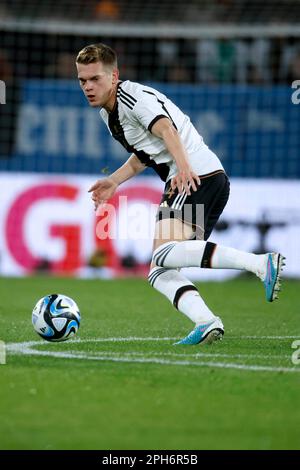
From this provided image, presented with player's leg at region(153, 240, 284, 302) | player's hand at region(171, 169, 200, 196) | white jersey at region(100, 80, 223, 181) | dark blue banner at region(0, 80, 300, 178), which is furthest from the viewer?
dark blue banner at region(0, 80, 300, 178)

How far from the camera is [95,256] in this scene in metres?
14.7

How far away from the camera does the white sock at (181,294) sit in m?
6.89

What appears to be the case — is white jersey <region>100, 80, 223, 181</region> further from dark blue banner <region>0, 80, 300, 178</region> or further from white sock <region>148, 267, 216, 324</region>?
dark blue banner <region>0, 80, 300, 178</region>

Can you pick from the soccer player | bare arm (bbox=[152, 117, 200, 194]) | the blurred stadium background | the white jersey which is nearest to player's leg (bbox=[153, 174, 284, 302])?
the soccer player

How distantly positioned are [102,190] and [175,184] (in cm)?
97

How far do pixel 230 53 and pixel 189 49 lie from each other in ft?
2.33

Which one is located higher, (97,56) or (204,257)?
(97,56)

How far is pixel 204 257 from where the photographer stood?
679 cm

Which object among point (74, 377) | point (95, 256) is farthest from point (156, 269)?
point (95, 256)

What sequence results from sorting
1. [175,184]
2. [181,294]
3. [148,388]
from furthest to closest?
[181,294], [175,184], [148,388]

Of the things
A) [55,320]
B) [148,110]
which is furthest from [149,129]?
[55,320]

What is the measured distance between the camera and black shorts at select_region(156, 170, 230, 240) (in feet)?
23.1

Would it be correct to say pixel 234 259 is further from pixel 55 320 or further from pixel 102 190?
pixel 102 190

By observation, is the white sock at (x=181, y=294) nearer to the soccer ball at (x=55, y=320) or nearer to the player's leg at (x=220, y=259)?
the player's leg at (x=220, y=259)
